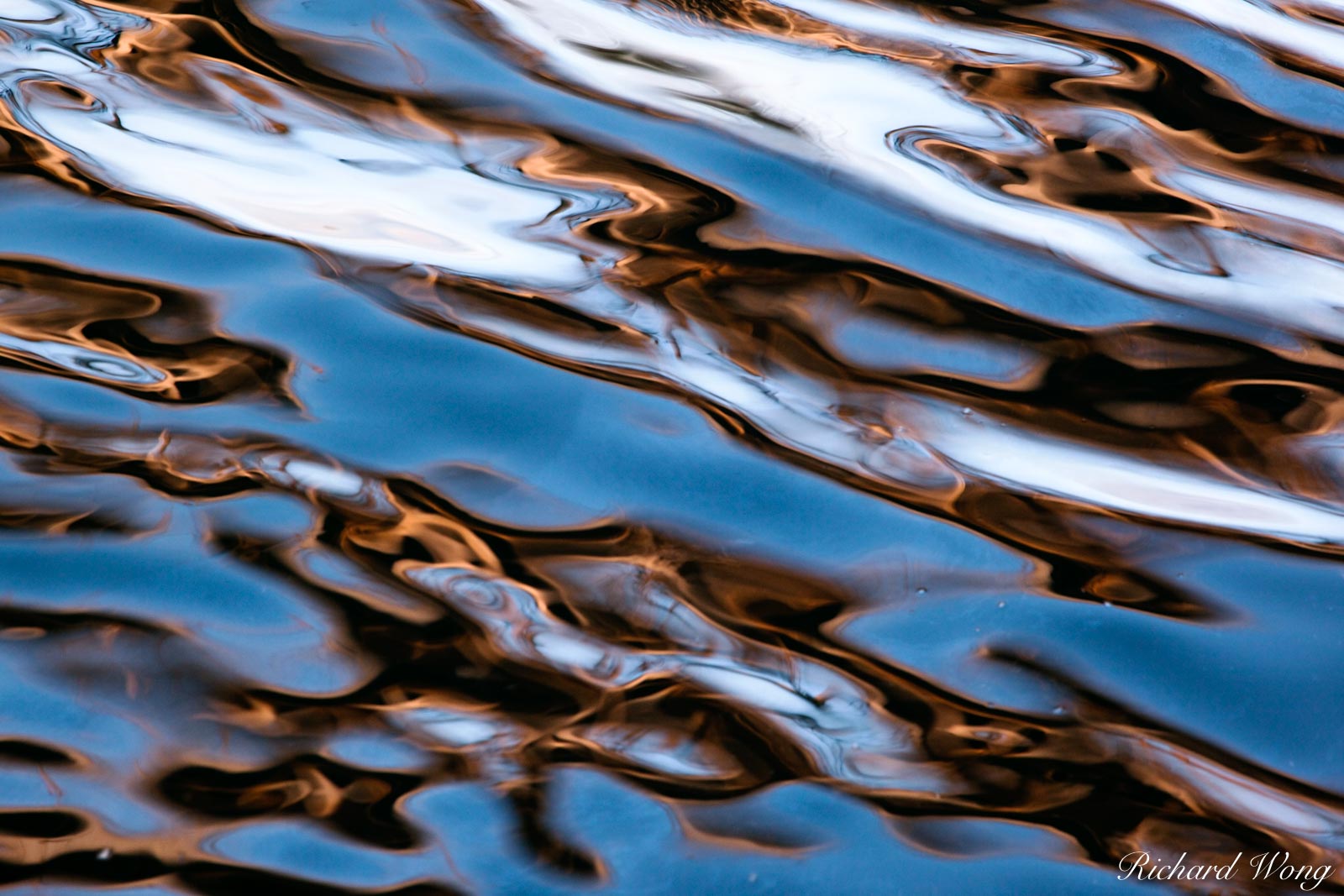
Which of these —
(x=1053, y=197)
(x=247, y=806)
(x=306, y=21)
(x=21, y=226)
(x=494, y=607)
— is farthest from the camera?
(x=306, y=21)

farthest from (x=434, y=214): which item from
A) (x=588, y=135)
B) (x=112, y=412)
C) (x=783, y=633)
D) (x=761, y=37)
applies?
(x=783, y=633)

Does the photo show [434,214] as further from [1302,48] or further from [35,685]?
[1302,48]

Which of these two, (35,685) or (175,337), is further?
(175,337)

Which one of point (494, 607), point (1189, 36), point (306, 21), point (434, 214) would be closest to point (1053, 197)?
point (1189, 36)

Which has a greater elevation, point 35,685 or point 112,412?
point 112,412

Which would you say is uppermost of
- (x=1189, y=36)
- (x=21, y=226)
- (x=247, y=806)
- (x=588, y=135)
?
(x=1189, y=36)

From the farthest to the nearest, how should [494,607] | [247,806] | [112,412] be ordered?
[112,412] → [494,607] → [247,806]
